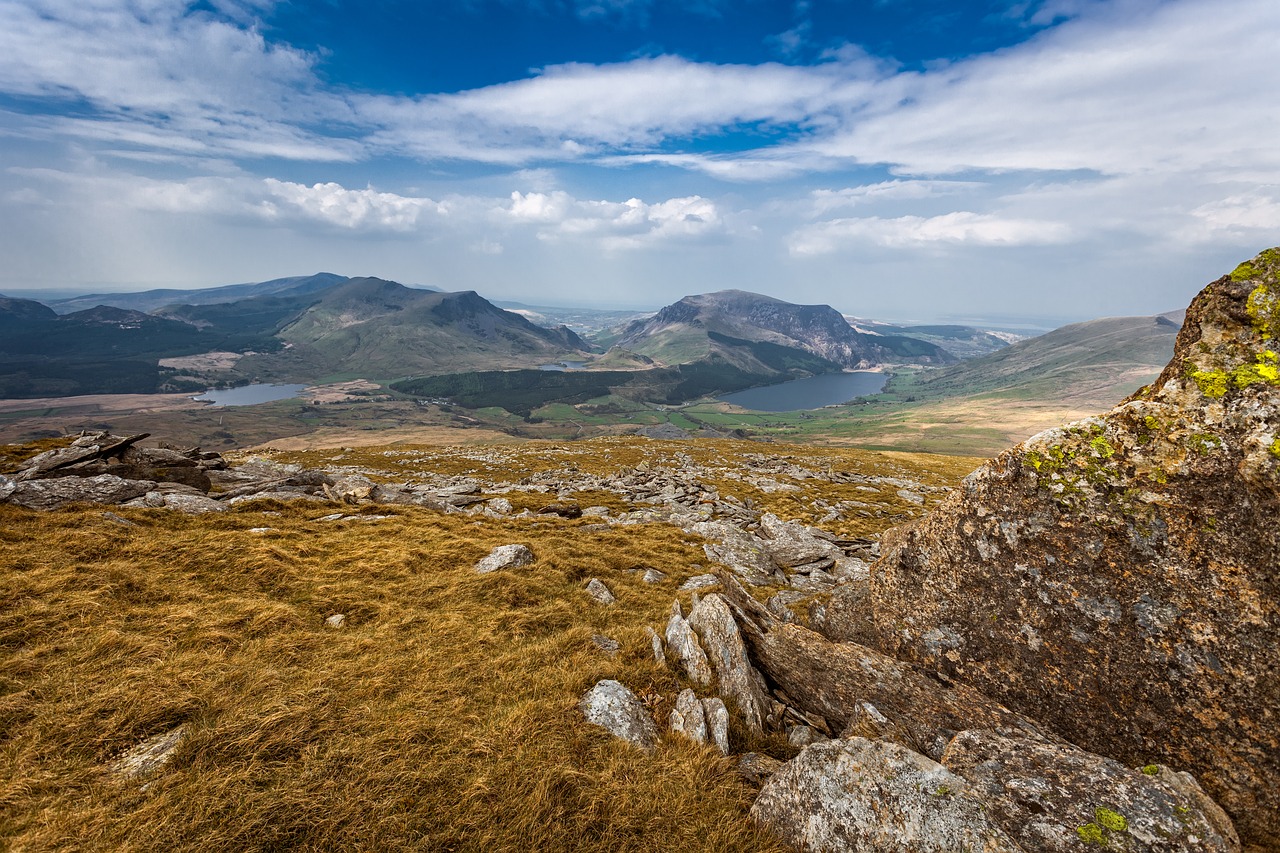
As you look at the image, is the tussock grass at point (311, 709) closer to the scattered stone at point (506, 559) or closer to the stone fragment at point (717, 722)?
the stone fragment at point (717, 722)

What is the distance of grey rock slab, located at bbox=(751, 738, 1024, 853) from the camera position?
582 cm

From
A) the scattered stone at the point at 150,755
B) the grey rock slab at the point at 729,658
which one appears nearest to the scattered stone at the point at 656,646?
the grey rock slab at the point at 729,658

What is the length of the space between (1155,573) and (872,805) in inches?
236

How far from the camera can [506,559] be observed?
639 inches

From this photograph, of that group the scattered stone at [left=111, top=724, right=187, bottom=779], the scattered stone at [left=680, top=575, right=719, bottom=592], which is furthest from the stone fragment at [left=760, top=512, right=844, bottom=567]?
the scattered stone at [left=111, top=724, right=187, bottom=779]

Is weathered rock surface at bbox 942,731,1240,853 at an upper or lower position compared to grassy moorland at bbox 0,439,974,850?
upper

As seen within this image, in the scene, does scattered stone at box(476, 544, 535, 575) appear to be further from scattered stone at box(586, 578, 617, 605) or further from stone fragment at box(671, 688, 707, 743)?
stone fragment at box(671, 688, 707, 743)

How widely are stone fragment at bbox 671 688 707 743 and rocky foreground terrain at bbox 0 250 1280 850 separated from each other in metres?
0.05

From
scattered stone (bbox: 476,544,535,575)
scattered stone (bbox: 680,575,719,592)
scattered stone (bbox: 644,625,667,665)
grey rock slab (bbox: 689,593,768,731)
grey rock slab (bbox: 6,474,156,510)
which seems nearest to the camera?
grey rock slab (bbox: 689,593,768,731)

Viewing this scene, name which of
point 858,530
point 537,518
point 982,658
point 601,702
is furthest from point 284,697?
point 858,530

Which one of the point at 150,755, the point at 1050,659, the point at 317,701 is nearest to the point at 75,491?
the point at 150,755

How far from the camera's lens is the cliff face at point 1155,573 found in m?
6.80

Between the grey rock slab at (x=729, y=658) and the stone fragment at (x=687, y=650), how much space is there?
0.22m

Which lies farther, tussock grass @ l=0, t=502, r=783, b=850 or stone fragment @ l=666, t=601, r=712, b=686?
stone fragment @ l=666, t=601, r=712, b=686
